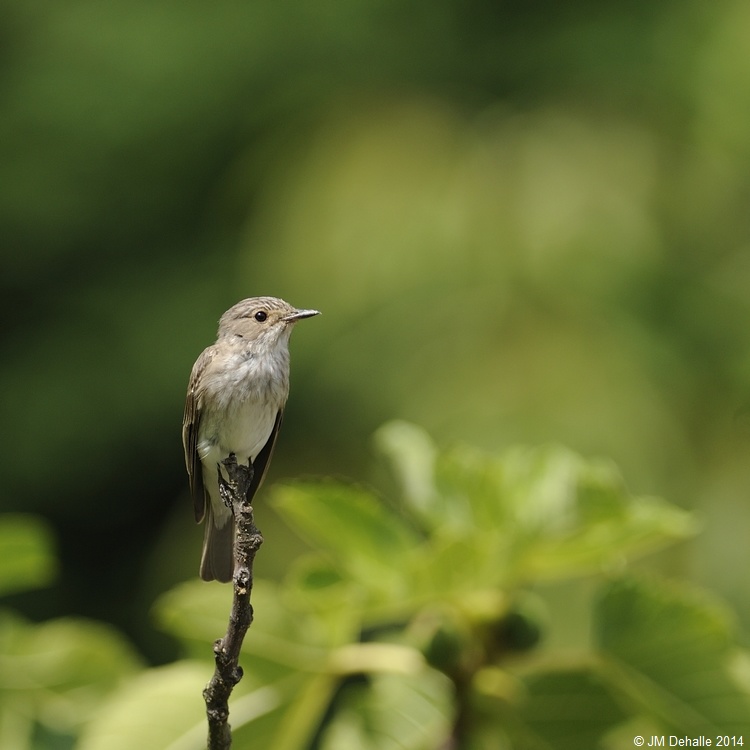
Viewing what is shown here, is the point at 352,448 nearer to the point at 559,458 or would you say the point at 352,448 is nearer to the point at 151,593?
the point at 151,593

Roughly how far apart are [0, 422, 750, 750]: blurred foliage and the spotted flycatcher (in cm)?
16

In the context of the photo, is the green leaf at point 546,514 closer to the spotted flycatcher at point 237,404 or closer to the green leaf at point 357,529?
the green leaf at point 357,529

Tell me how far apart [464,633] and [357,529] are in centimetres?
34

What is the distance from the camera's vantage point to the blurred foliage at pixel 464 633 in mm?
2234

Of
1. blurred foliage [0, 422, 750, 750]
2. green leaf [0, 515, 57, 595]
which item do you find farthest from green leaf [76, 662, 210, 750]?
green leaf [0, 515, 57, 595]

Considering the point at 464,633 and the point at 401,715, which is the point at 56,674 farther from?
the point at 464,633

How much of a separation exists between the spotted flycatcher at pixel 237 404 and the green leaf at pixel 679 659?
833 millimetres

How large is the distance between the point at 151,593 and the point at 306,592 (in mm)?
6249

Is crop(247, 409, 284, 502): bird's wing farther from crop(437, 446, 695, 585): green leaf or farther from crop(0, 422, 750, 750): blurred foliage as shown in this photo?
crop(437, 446, 695, 585): green leaf

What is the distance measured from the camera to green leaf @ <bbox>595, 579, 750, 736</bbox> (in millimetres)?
2219

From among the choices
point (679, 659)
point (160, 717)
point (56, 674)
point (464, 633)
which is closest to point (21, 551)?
point (56, 674)

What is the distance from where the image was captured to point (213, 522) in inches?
102

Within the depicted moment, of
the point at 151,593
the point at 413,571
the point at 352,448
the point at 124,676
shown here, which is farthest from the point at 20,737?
the point at 151,593

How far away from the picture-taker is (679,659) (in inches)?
88.0
